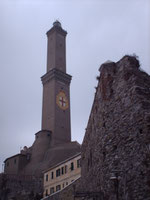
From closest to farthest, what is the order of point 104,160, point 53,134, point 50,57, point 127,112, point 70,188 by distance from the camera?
point 127,112 → point 104,160 → point 70,188 → point 53,134 → point 50,57

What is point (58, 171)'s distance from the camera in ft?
128

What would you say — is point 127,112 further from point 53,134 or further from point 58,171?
point 53,134

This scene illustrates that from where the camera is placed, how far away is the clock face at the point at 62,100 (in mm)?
59969

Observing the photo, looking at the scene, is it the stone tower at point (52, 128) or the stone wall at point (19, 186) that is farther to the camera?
the stone tower at point (52, 128)

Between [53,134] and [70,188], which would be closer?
[70,188]

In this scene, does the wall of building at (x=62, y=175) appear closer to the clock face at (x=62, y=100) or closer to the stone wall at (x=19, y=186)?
the stone wall at (x=19, y=186)

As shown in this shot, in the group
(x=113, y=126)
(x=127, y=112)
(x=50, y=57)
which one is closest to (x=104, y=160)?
(x=113, y=126)

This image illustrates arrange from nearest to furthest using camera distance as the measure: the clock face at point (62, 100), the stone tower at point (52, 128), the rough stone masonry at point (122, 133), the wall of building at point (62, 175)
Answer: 1. the rough stone masonry at point (122, 133)
2. the wall of building at point (62, 175)
3. the stone tower at point (52, 128)
4. the clock face at point (62, 100)

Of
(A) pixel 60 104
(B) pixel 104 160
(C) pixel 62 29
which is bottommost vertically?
(B) pixel 104 160

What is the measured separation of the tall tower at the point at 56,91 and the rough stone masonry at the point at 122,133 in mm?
41882

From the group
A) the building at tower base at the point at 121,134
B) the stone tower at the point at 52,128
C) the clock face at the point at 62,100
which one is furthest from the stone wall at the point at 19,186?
the building at tower base at the point at 121,134

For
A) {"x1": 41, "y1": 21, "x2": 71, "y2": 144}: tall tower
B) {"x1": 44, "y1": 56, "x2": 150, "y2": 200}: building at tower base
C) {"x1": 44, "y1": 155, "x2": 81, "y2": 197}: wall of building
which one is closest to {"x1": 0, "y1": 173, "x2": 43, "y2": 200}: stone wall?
{"x1": 44, "y1": 155, "x2": 81, "y2": 197}: wall of building

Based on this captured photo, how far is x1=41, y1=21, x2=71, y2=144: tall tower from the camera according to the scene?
57.4 meters

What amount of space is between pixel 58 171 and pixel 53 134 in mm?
17205
